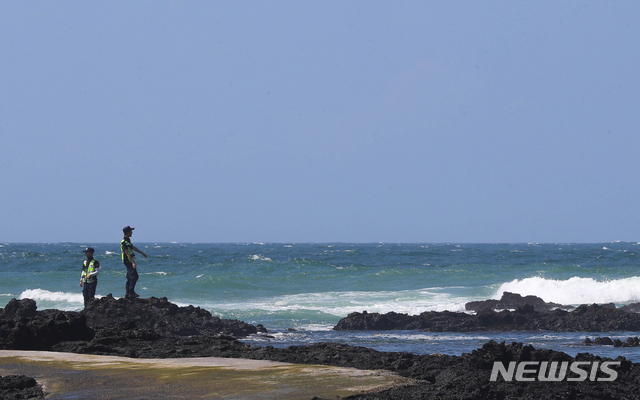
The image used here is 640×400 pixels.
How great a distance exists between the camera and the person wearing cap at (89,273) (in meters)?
14.7

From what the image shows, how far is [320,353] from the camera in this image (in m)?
9.43

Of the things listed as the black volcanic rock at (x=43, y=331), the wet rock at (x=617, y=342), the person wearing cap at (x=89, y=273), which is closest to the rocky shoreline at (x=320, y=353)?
the black volcanic rock at (x=43, y=331)

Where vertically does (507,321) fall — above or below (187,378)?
below

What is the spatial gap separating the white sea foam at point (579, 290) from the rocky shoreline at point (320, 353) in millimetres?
17808

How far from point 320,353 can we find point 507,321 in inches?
377

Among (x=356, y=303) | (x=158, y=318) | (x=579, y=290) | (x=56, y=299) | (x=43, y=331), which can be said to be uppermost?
(x=43, y=331)

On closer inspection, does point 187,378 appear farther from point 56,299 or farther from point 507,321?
point 56,299

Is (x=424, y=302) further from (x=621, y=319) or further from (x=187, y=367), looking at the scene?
(x=187, y=367)

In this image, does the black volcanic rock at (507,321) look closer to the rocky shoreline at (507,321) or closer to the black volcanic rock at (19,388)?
the rocky shoreline at (507,321)

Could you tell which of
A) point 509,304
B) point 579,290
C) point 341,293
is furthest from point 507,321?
point 579,290

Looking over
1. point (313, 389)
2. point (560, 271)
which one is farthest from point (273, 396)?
point (560, 271)

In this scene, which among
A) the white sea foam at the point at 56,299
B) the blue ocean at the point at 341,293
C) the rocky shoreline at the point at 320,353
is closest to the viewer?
the rocky shoreline at the point at 320,353

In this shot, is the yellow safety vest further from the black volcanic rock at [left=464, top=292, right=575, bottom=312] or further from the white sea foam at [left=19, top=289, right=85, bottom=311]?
the black volcanic rock at [left=464, top=292, right=575, bottom=312]

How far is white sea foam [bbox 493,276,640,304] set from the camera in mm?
28203
